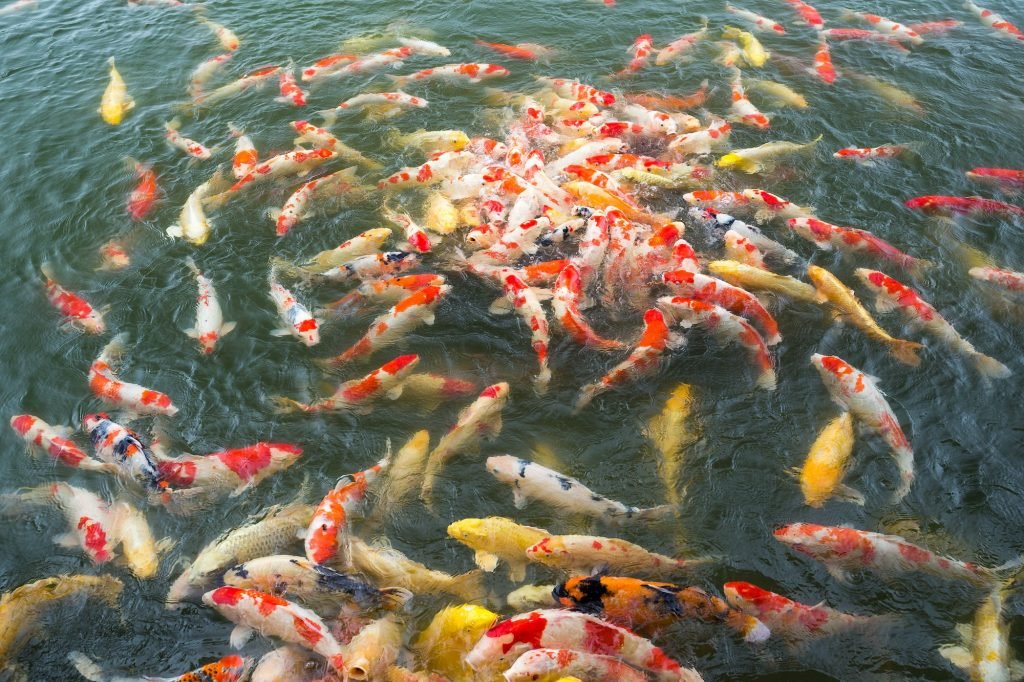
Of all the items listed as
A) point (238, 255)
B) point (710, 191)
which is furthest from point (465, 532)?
point (710, 191)

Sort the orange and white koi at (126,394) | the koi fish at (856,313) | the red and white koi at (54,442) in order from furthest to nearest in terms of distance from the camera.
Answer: the koi fish at (856,313)
the orange and white koi at (126,394)
the red and white koi at (54,442)

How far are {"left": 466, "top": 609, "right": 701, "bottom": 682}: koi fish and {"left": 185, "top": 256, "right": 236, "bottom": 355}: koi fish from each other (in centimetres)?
441

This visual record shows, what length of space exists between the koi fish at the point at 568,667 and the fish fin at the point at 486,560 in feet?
2.99

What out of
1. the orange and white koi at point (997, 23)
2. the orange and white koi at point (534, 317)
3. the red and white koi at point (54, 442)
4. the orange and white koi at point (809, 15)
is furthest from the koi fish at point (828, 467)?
the orange and white koi at point (997, 23)

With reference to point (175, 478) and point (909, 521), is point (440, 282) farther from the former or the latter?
point (909, 521)

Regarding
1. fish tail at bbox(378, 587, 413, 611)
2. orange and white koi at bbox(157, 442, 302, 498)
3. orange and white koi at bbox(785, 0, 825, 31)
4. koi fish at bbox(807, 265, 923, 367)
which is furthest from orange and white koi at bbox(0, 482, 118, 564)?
orange and white koi at bbox(785, 0, 825, 31)

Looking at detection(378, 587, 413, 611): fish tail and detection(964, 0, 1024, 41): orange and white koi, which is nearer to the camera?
detection(378, 587, 413, 611): fish tail

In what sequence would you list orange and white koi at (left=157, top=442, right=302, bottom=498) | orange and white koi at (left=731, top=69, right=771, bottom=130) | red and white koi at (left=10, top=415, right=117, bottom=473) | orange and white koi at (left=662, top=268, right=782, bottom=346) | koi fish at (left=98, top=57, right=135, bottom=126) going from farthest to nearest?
koi fish at (left=98, top=57, right=135, bottom=126) → orange and white koi at (left=731, top=69, right=771, bottom=130) → orange and white koi at (left=662, top=268, right=782, bottom=346) → red and white koi at (left=10, top=415, right=117, bottom=473) → orange and white koi at (left=157, top=442, right=302, bottom=498)

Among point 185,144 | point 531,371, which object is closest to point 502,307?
point 531,371

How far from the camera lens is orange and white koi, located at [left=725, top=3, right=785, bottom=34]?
1248 centimetres

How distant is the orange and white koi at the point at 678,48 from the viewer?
11.5 meters

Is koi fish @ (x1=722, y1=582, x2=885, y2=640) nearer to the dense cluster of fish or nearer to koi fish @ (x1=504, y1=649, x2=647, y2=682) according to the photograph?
the dense cluster of fish

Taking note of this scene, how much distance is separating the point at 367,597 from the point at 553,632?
4.64ft

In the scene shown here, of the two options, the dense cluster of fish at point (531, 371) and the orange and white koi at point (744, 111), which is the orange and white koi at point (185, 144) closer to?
the dense cluster of fish at point (531, 371)
